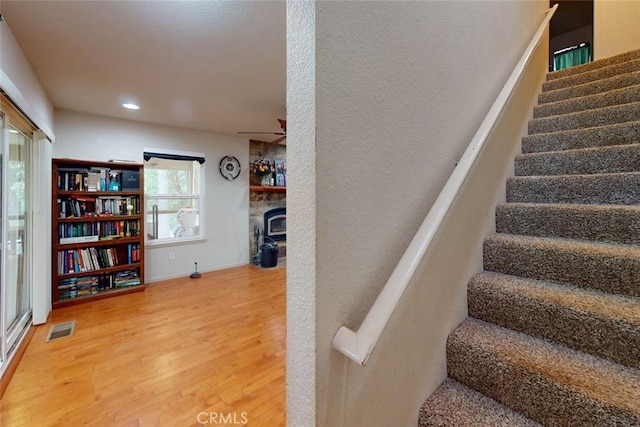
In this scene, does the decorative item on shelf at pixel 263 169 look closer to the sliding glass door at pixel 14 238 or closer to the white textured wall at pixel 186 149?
the white textured wall at pixel 186 149

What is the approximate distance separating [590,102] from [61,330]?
4991 millimetres

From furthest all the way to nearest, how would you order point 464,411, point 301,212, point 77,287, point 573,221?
point 77,287
point 573,221
point 464,411
point 301,212

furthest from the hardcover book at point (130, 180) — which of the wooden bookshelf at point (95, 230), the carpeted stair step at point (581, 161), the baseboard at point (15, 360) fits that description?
the carpeted stair step at point (581, 161)

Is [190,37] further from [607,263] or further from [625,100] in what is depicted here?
[625,100]

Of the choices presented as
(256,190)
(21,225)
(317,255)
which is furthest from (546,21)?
(21,225)

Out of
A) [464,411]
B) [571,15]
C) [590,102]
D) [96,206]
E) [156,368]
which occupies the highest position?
[571,15]

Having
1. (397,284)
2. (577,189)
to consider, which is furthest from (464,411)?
(577,189)

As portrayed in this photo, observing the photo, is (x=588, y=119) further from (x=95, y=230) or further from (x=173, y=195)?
(x=95, y=230)

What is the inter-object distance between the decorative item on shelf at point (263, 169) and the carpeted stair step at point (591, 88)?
4.34 m

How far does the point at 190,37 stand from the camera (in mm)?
1984

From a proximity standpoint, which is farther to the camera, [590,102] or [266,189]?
[266,189]

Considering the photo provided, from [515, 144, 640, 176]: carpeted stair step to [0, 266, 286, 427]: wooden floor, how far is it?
221cm

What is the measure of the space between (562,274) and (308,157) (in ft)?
4.16

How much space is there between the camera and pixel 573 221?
133 cm
